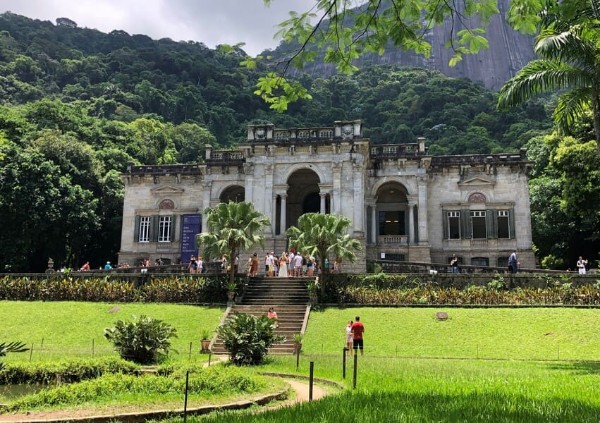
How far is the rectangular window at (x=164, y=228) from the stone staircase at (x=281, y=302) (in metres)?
14.2

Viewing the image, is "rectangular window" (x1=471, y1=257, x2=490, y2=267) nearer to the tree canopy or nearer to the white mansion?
the white mansion

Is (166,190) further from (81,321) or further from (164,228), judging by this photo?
(81,321)

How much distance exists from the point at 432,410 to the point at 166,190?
34528 mm

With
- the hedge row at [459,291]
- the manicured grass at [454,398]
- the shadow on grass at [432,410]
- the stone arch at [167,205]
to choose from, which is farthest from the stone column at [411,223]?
the shadow on grass at [432,410]

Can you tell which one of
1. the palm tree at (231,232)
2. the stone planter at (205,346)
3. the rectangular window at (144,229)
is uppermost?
the rectangular window at (144,229)

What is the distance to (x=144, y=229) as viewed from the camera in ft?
128

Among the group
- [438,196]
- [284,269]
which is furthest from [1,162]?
[438,196]

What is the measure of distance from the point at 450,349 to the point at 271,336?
254 inches

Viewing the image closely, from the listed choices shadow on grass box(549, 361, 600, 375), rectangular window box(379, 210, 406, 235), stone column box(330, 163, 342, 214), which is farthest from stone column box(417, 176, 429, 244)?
shadow on grass box(549, 361, 600, 375)

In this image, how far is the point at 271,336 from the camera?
1596cm

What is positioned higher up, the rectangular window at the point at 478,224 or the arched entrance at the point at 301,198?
the arched entrance at the point at 301,198

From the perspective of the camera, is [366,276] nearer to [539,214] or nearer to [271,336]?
[271,336]

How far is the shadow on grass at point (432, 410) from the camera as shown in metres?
6.47

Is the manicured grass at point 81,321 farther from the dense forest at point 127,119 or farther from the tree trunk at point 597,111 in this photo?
the dense forest at point 127,119
